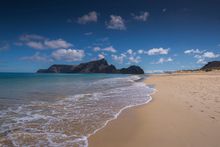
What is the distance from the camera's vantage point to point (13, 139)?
4395 millimetres

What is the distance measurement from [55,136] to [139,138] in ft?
8.16

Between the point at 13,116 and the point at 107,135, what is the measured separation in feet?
15.0

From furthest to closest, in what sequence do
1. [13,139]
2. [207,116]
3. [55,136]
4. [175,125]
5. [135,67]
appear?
1. [135,67]
2. [207,116]
3. [175,125]
4. [55,136]
5. [13,139]

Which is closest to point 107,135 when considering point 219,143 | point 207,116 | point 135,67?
point 219,143

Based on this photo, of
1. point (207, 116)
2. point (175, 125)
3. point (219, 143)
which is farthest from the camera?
point (207, 116)

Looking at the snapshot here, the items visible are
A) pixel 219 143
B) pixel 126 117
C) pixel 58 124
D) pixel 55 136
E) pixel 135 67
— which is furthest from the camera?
pixel 135 67

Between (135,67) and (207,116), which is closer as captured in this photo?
(207,116)

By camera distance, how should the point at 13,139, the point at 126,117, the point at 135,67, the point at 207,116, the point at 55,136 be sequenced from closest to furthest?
the point at 13,139 → the point at 55,136 → the point at 207,116 → the point at 126,117 → the point at 135,67

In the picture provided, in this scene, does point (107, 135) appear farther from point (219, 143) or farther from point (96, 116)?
point (219, 143)

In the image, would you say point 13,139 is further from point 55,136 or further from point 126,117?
point 126,117

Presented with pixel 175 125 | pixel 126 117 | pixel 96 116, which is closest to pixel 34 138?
pixel 96 116

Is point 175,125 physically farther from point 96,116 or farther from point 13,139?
point 13,139

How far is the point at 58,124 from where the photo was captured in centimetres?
577

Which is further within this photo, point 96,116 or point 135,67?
point 135,67
